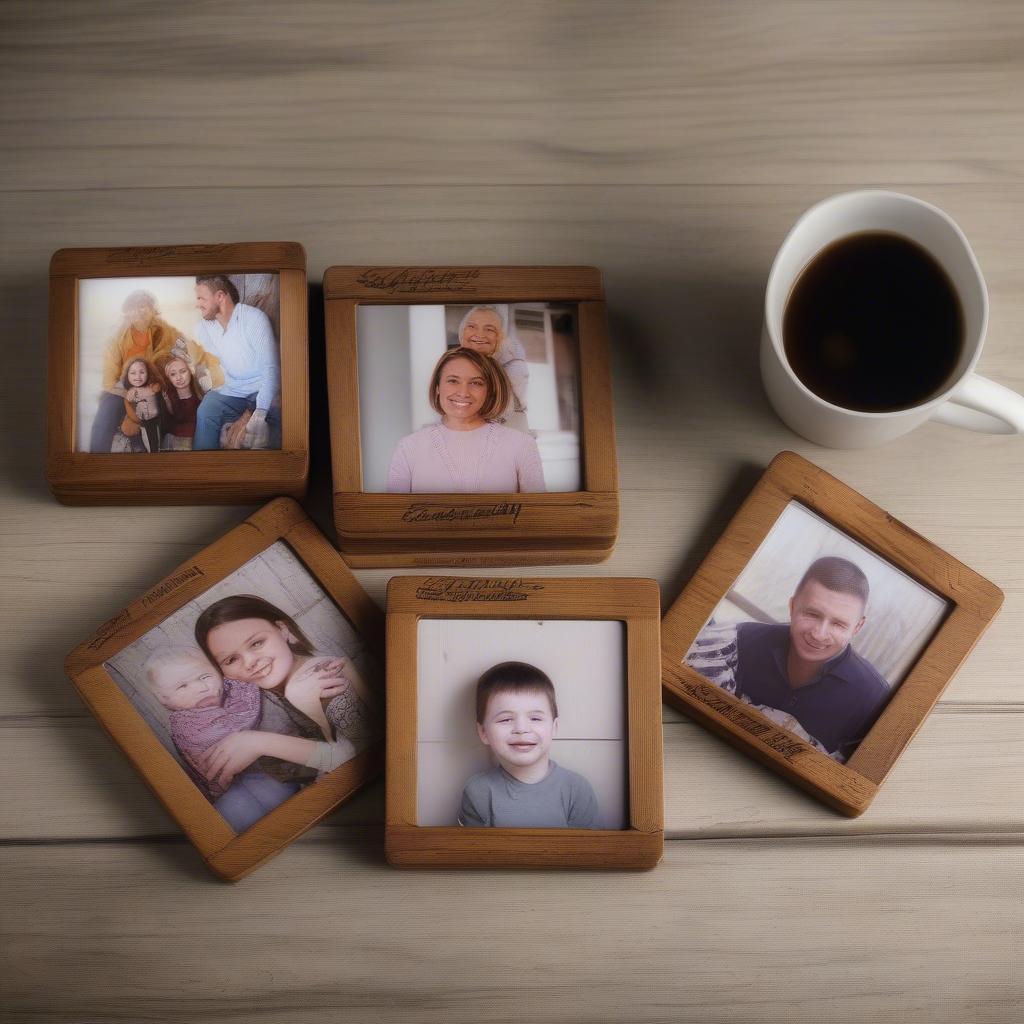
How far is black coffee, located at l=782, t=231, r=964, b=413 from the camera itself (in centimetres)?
55

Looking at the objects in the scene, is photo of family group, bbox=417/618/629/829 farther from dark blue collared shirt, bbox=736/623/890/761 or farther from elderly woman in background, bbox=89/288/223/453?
elderly woman in background, bbox=89/288/223/453

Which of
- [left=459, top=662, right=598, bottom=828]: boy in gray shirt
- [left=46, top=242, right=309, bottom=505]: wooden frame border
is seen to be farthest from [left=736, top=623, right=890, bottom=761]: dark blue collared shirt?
[left=46, top=242, right=309, bottom=505]: wooden frame border

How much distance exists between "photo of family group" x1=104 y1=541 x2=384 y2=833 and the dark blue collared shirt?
0.19 meters

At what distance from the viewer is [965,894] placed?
0.56 metres

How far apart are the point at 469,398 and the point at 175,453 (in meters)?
0.16

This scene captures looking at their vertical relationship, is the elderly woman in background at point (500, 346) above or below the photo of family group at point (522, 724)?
above

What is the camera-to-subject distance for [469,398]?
57 cm

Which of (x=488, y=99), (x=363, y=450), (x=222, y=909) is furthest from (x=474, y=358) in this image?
(x=222, y=909)

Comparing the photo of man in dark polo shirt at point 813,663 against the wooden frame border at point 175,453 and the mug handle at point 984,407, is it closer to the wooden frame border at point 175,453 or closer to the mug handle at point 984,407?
the mug handle at point 984,407

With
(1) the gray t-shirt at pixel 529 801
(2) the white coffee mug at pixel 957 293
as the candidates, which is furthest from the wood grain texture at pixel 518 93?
(1) the gray t-shirt at pixel 529 801

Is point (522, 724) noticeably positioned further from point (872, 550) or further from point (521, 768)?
point (872, 550)

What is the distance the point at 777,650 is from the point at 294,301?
0.32 meters

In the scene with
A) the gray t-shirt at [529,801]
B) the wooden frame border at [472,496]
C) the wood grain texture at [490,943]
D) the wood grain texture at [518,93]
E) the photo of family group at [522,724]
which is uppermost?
the wood grain texture at [518,93]

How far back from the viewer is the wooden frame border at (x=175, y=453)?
56cm
